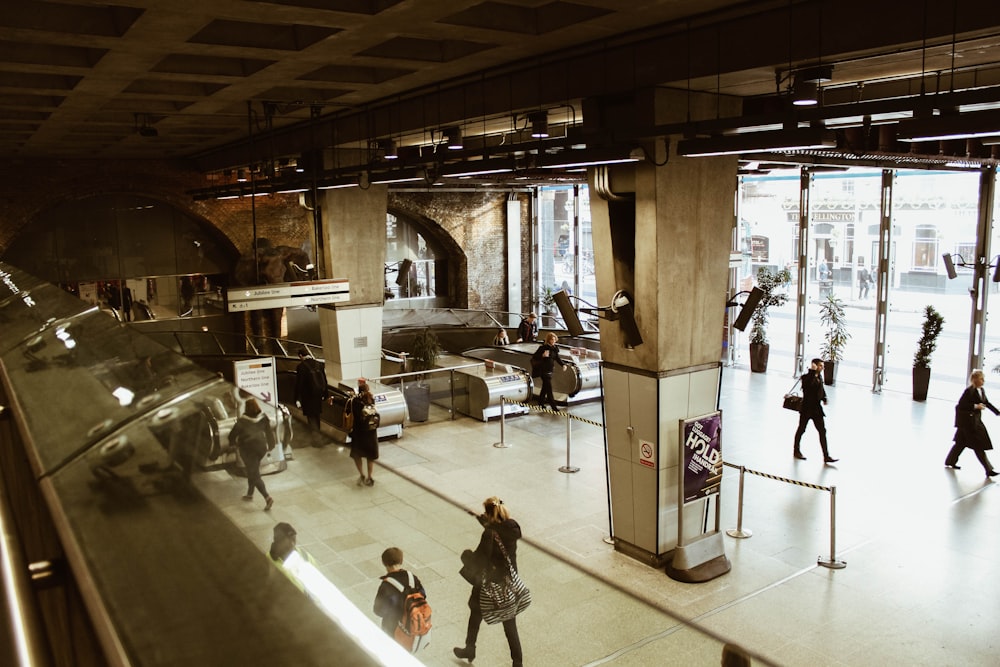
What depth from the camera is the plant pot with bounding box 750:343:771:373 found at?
Result: 20500 millimetres

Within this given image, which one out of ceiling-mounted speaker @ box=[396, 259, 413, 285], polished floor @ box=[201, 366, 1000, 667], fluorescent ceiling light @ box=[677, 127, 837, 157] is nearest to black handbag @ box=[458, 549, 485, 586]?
polished floor @ box=[201, 366, 1000, 667]

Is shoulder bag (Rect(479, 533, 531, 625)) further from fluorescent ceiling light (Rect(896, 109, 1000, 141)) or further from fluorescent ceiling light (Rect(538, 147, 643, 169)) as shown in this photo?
fluorescent ceiling light (Rect(896, 109, 1000, 141))

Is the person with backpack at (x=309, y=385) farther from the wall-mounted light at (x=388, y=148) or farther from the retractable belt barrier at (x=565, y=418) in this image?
the wall-mounted light at (x=388, y=148)

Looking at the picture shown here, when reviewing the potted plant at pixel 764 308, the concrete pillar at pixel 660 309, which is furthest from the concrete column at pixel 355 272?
the potted plant at pixel 764 308

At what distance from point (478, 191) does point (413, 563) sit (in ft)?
67.2

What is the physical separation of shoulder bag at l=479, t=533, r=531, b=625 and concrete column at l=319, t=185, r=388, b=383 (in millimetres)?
10079

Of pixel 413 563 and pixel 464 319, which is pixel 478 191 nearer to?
pixel 464 319

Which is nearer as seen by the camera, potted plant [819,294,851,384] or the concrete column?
the concrete column

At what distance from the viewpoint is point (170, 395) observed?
1.25 meters

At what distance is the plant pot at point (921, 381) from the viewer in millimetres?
17219

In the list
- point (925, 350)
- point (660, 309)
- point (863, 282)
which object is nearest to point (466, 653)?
point (660, 309)

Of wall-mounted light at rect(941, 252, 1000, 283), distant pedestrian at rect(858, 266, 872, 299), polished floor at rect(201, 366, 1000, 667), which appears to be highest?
wall-mounted light at rect(941, 252, 1000, 283)

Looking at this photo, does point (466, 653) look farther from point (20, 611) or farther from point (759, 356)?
point (759, 356)

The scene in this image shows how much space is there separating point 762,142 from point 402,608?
4.68 meters
